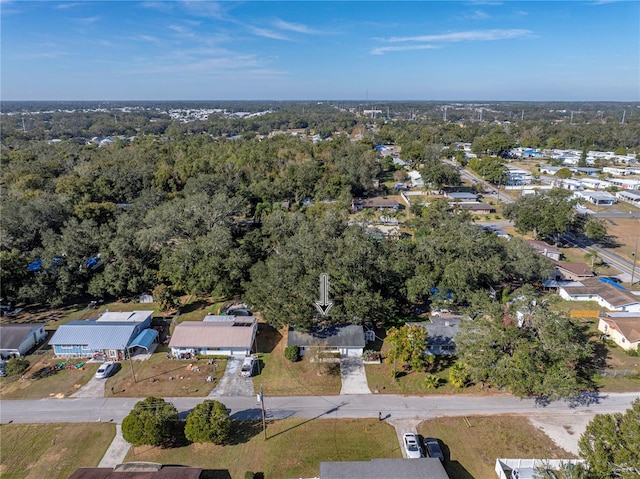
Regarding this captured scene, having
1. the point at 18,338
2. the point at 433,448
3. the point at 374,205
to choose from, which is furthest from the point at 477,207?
the point at 18,338

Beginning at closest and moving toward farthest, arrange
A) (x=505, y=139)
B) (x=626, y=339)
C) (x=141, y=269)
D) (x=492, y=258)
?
(x=626, y=339) → (x=492, y=258) → (x=141, y=269) → (x=505, y=139)

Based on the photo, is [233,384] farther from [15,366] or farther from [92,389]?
[15,366]

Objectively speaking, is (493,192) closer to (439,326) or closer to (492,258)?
(492,258)

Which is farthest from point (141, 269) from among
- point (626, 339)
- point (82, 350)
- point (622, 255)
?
point (622, 255)

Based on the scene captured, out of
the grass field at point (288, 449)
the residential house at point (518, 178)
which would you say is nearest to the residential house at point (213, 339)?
the grass field at point (288, 449)

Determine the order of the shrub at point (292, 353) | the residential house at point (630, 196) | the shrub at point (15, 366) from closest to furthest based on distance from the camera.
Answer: the shrub at point (15, 366) < the shrub at point (292, 353) < the residential house at point (630, 196)

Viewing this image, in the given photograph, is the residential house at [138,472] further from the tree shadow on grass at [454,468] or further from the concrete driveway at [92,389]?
the tree shadow on grass at [454,468]

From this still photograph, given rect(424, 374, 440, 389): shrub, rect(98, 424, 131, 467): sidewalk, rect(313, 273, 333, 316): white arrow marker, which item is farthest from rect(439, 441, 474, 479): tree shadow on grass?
rect(98, 424, 131, 467): sidewalk
